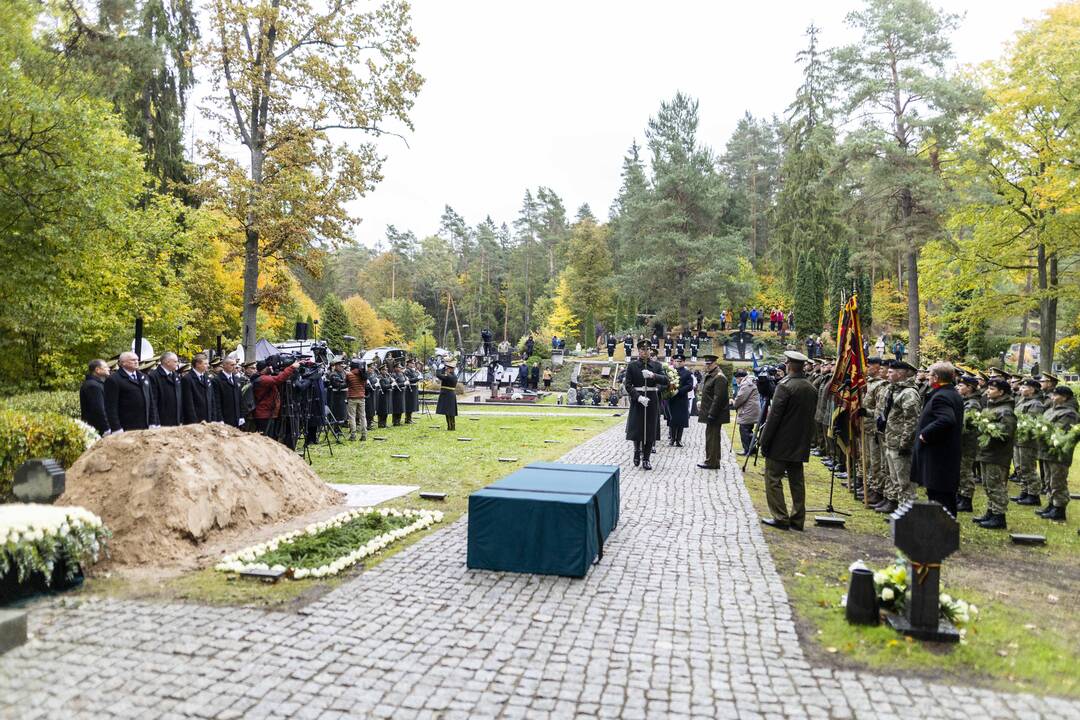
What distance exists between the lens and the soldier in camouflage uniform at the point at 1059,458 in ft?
29.2

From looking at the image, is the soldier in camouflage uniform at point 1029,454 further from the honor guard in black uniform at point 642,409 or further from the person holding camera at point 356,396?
the person holding camera at point 356,396

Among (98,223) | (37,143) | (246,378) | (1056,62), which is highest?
(1056,62)

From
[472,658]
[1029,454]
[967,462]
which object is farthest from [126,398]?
[1029,454]

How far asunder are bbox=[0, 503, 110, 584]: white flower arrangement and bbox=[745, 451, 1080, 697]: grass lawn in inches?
221

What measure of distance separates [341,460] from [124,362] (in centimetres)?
422

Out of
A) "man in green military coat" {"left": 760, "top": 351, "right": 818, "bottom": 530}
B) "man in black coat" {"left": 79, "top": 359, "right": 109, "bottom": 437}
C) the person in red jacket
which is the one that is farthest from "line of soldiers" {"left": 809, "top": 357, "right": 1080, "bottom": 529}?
"man in black coat" {"left": 79, "top": 359, "right": 109, "bottom": 437}

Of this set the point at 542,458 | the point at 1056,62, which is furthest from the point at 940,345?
the point at 542,458

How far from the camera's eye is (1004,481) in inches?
333

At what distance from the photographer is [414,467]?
39.1 ft

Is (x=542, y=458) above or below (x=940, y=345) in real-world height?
below

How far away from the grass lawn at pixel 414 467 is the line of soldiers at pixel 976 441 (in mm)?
5583

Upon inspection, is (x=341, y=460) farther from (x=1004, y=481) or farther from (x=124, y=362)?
(x=1004, y=481)

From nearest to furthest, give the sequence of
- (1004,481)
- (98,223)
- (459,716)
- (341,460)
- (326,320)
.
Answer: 1. (459,716)
2. (1004,481)
3. (341,460)
4. (98,223)
5. (326,320)

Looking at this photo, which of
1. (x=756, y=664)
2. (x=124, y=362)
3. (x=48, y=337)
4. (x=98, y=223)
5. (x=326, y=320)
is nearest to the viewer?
Result: (x=756, y=664)
